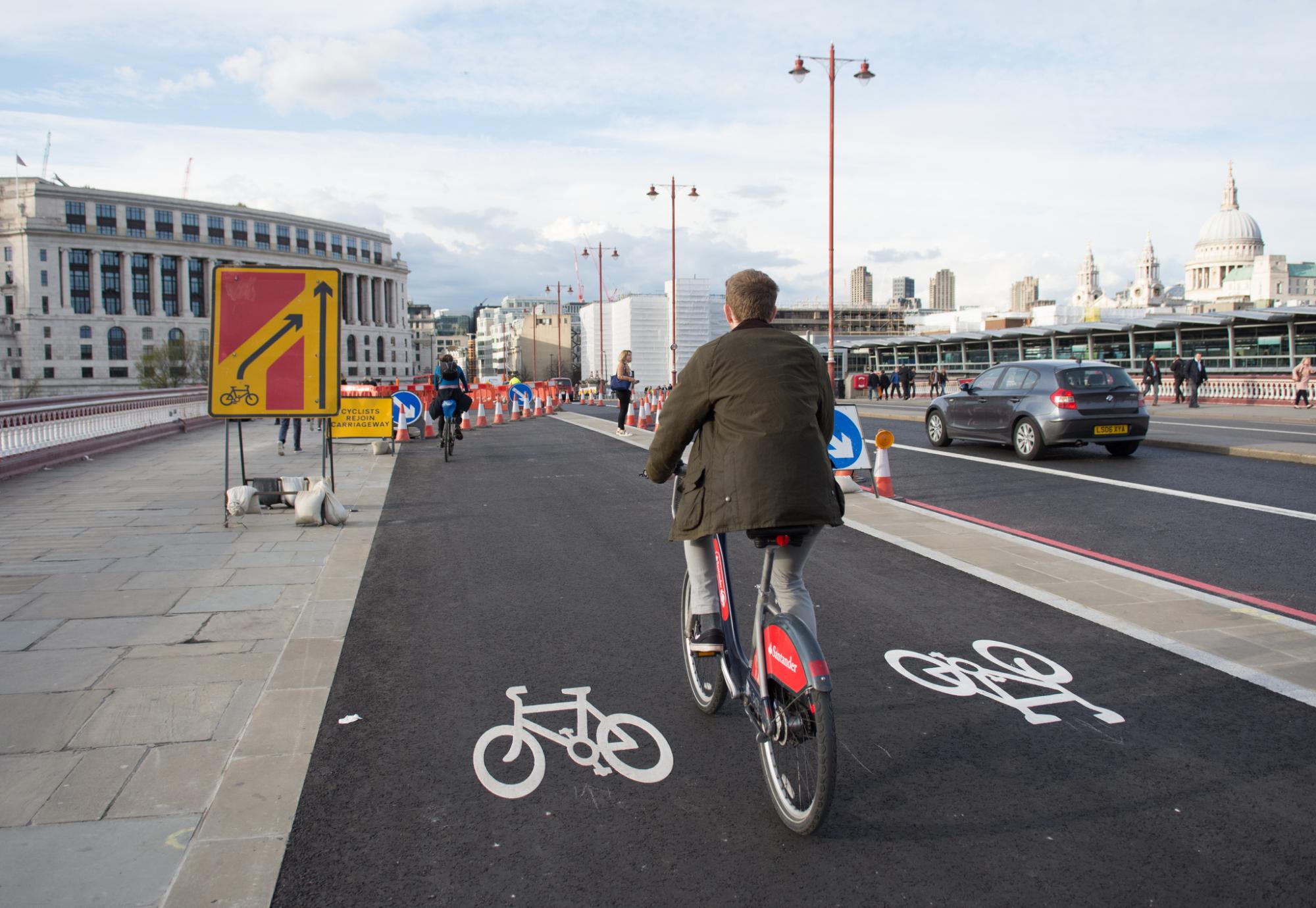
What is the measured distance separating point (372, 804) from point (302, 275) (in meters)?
7.29

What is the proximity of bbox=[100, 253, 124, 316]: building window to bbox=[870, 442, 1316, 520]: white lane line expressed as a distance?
11520cm

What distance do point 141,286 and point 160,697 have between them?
406 ft

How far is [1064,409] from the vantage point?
14.6 metres

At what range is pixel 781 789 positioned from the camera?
3365mm

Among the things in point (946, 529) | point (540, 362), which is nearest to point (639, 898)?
point (946, 529)

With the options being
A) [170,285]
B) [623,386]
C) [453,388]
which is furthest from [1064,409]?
[170,285]

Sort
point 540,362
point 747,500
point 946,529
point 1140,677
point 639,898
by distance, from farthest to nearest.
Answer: point 540,362 < point 946,529 < point 1140,677 < point 747,500 < point 639,898

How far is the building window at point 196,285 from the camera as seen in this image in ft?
379

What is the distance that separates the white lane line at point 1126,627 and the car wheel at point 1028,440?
733 cm

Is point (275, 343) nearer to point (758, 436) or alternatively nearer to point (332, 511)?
point (332, 511)

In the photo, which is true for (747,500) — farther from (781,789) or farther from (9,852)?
(9,852)

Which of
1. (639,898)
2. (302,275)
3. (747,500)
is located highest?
(302,275)

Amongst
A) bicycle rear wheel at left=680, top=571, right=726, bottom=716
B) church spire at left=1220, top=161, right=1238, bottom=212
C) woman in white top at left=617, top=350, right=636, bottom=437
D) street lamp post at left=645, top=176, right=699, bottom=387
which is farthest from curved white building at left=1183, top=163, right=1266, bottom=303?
bicycle rear wheel at left=680, top=571, right=726, bottom=716

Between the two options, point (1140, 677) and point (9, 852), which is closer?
point (9, 852)
